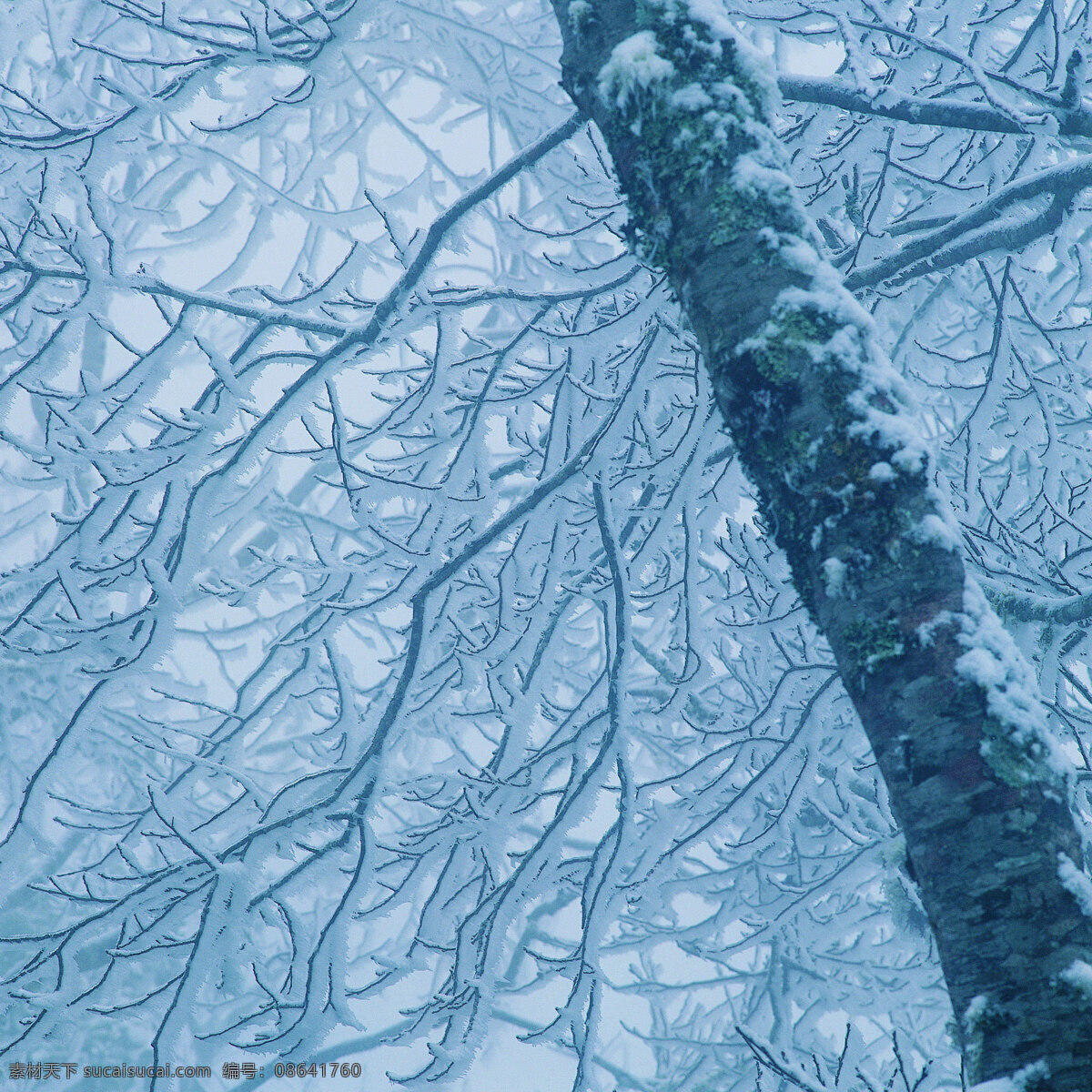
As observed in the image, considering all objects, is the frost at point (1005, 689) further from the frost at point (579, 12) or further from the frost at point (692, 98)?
the frost at point (579, 12)

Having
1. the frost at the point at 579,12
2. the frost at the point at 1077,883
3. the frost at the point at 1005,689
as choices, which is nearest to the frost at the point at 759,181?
the frost at the point at 579,12

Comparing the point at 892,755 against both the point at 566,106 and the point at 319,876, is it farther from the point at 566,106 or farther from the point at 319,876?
the point at 566,106

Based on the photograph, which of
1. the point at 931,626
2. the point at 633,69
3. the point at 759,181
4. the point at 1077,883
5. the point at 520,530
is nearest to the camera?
the point at 1077,883

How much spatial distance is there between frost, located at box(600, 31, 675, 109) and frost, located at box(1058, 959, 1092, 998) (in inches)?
67.4

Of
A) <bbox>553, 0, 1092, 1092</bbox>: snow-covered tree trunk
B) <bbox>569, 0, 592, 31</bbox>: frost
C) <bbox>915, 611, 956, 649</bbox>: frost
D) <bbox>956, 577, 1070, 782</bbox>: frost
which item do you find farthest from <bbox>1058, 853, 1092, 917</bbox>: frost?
<bbox>569, 0, 592, 31</bbox>: frost

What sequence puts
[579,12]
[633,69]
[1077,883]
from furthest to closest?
[579,12] < [633,69] < [1077,883]

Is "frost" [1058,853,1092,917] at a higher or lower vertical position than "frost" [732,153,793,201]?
lower

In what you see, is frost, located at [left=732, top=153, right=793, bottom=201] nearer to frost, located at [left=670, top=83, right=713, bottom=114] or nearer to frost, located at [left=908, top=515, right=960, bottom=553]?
frost, located at [left=670, top=83, right=713, bottom=114]

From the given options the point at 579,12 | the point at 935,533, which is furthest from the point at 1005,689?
the point at 579,12

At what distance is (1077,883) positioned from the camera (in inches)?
50.4

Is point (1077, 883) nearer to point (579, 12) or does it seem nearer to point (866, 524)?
point (866, 524)

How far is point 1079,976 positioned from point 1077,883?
13 centimetres

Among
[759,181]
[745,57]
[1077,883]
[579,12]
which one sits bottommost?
[1077,883]

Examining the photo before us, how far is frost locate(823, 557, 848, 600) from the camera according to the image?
1.53 meters
